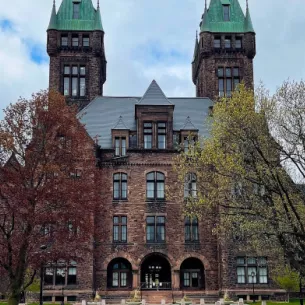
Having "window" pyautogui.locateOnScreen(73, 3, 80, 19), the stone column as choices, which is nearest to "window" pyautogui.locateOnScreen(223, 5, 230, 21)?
"window" pyautogui.locateOnScreen(73, 3, 80, 19)

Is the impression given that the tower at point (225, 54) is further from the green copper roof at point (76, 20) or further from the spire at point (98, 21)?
the green copper roof at point (76, 20)

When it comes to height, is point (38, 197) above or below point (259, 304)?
above

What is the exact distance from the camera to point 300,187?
85.8 feet

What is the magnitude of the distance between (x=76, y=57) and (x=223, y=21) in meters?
15.6

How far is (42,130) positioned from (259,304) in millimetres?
22906

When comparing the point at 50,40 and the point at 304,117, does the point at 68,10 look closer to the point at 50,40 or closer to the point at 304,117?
the point at 50,40

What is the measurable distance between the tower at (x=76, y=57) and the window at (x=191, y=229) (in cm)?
1611

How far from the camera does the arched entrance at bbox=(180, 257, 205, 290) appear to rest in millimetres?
47906

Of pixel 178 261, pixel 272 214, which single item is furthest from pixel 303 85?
pixel 178 261

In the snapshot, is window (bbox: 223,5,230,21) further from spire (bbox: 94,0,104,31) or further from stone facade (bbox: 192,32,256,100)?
spire (bbox: 94,0,104,31)

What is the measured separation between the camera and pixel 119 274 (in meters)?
47.7

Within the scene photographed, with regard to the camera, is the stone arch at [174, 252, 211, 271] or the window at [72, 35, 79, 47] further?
the window at [72, 35, 79, 47]

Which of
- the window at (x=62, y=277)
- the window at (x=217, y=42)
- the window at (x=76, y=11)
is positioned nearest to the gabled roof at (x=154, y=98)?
the window at (x=217, y=42)

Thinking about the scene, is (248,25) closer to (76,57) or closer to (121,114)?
(121,114)
